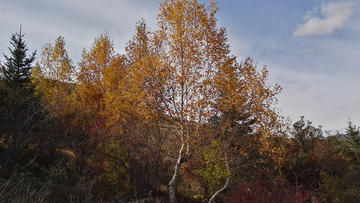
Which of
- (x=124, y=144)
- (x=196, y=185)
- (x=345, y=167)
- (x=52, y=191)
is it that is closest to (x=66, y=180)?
(x=52, y=191)

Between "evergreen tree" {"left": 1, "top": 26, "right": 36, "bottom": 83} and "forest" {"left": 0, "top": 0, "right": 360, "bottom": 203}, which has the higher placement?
"evergreen tree" {"left": 1, "top": 26, "right": 36, "bottom": 83}

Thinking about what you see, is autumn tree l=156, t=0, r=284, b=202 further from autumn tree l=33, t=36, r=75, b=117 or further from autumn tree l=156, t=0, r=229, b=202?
autumn tree l=33, t=36, r=75, b=117

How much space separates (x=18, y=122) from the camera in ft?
30.3

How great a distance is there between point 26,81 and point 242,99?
14.7m

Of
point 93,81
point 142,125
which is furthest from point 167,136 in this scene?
point 93,81

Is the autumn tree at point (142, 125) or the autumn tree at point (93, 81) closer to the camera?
the autumn tree at point (142, 125)

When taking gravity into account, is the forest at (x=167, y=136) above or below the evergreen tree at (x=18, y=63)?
below

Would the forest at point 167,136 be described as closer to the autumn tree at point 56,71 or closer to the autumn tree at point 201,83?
the autumn tree at point 201,83

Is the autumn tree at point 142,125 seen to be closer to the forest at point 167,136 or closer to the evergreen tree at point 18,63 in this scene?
the forest at point 167,136

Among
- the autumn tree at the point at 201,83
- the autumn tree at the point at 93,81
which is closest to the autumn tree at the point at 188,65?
the autumn tree at the point at 201,83

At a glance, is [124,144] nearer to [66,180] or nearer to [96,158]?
[96,158]

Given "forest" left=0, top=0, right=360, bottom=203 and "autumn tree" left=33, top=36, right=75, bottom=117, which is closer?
"forest" left=0, top=0, right=360, bottom=203

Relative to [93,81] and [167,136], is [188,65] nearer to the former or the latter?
[167,136]

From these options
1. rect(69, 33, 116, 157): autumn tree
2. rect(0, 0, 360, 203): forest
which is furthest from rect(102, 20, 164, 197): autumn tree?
rect(69, 33, 116, 157): autumn tree
